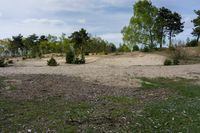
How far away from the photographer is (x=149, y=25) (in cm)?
5791

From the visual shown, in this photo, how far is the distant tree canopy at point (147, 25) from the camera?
2270 inches

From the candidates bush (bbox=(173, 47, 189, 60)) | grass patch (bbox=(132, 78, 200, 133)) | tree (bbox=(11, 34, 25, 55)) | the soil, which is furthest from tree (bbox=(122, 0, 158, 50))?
grass patch (bbox=(132, 78, 200, 133))

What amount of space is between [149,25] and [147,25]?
15.1 inches

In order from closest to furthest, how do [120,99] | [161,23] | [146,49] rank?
[120,99] < [146,49] < [161,23]

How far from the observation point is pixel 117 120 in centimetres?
972

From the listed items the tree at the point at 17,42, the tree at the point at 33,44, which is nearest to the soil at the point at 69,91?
the tree at the point at 33,44

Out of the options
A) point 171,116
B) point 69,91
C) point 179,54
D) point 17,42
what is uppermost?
point 17,42

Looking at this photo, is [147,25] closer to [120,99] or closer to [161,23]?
[161,23]

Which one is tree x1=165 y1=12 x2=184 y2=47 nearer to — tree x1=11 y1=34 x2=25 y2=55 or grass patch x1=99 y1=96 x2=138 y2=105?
tree x1=11 y1=34 x2=25 y2=55

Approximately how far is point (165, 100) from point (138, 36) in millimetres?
45318

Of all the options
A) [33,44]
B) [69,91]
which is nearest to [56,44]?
[33,44]

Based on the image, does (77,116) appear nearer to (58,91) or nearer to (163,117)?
(163,117)

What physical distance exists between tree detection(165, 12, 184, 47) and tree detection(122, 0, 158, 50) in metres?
3.33

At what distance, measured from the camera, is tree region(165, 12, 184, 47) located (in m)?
61.3
